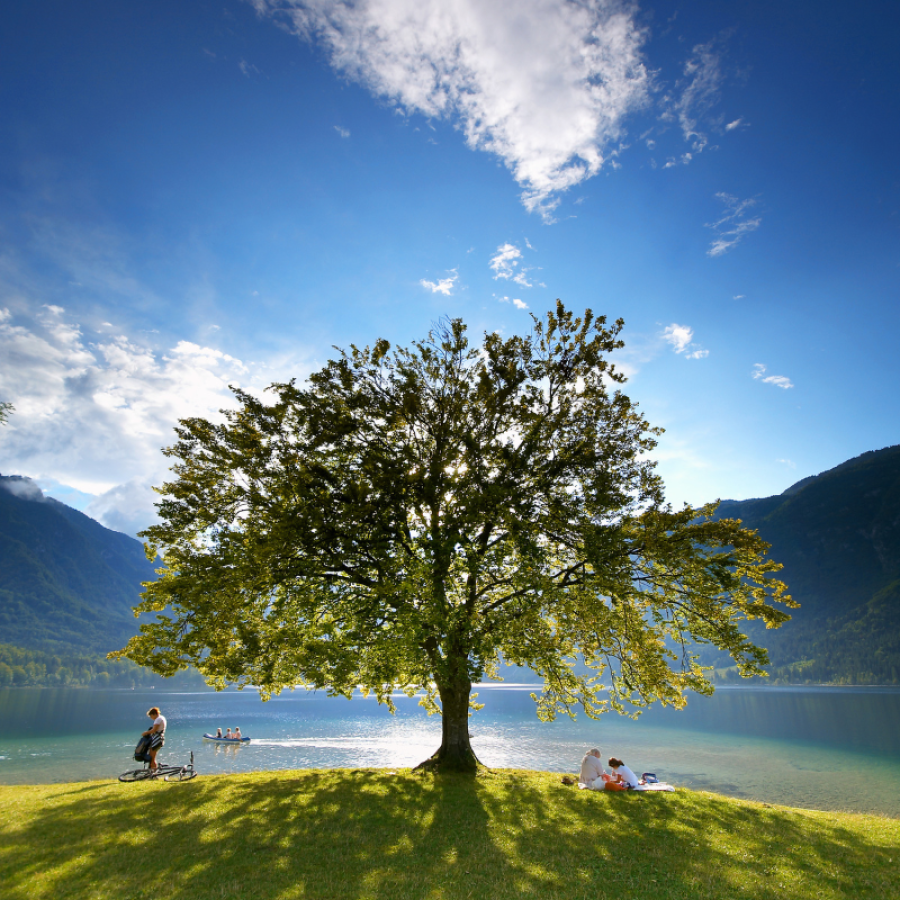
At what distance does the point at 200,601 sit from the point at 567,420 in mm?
15204

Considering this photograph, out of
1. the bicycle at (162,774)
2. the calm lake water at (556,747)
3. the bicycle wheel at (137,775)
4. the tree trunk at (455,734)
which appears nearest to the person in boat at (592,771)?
the tree trunk at (455,734)

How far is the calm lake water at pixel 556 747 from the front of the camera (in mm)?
47594

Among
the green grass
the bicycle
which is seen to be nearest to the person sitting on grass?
the green grass

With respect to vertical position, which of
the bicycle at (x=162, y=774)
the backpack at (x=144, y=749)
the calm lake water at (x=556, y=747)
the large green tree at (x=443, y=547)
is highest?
the large green tree at (x=443, y=547)

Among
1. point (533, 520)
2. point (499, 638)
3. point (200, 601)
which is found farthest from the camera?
point (533, 520)

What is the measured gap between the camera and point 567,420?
22.0 metres

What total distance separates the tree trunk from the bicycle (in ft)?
30.6

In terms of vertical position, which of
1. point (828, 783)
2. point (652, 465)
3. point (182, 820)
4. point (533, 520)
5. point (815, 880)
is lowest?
point (828, 783)

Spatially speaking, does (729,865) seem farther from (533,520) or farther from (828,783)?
(828,783)

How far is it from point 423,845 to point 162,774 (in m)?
14.5

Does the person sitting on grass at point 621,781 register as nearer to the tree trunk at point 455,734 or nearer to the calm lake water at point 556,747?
the tree trunk at point 455,734

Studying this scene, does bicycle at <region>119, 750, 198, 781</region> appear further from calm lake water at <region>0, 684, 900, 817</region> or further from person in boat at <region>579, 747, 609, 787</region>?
calm lake water at <region>0, 684, 900, 817</region>

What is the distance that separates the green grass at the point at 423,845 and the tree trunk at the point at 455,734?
107 inches

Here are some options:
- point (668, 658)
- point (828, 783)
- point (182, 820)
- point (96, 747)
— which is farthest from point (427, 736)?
point (182, 820)
